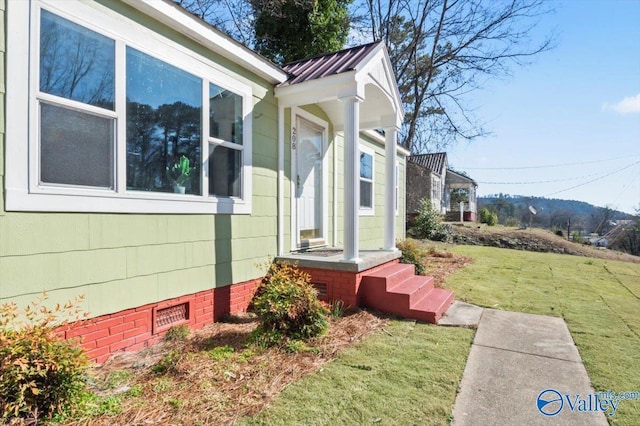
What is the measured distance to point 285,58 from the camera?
33.5ft

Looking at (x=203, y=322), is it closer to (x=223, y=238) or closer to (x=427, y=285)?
(x=223, y=238)

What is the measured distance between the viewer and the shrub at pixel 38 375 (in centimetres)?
186

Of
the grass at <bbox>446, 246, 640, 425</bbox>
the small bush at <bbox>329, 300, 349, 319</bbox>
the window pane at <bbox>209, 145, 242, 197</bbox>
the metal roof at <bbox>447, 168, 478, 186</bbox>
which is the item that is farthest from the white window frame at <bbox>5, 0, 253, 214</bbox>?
the metal roof at <bbox>447, 168, 478, 186</bbox>

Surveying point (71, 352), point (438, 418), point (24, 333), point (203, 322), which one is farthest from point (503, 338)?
point (24, 333)

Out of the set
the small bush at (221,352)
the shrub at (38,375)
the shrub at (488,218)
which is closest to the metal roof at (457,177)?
the shrub at (488,218)

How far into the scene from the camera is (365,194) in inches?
322

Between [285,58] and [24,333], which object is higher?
[285,58]

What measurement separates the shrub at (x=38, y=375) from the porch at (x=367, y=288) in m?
2.98

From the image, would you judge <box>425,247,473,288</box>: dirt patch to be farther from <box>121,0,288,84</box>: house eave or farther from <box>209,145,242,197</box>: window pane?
<box>121,0,288,84</box>: house eave

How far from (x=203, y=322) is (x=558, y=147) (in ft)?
104

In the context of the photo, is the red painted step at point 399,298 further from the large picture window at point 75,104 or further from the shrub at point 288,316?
the large picture window at point 75,104

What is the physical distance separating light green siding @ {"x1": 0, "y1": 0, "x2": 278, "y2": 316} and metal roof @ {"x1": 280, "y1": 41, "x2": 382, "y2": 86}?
0.52m

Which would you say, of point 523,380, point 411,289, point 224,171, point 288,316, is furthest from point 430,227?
point 288,316

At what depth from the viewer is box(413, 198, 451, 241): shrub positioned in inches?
615
